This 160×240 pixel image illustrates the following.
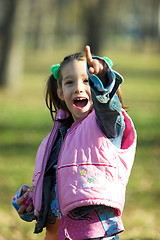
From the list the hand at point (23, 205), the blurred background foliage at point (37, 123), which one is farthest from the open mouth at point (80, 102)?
the blurred background foliage at point (37, 123)

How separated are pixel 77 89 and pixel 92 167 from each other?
0.49 m

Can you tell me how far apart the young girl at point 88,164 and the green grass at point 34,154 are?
75.1 inches

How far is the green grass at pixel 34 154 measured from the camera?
5.09 m

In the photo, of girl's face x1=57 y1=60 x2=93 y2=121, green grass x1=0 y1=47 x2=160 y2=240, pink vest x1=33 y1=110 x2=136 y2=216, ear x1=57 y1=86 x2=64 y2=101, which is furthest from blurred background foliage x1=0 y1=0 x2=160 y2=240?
pink vest x1=33 y1=110 x2=136 y2=216

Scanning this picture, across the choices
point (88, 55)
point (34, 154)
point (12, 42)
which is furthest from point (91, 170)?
point (12, 42)

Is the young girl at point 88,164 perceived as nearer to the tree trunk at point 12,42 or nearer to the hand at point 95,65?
the hand at point 95,65

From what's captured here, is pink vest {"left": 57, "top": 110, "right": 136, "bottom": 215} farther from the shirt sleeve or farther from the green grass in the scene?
the green grass

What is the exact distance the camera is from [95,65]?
8.18ft

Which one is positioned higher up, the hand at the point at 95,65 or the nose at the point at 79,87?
the hand at the point at 95,65

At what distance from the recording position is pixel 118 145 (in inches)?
108

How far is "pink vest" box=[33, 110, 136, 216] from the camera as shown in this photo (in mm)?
2615

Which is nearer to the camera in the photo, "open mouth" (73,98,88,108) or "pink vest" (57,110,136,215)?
"pink vest" (57,110,136,215)

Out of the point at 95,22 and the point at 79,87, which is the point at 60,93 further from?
the point at 95,22

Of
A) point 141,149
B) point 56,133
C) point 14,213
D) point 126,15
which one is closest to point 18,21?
point 141,149
